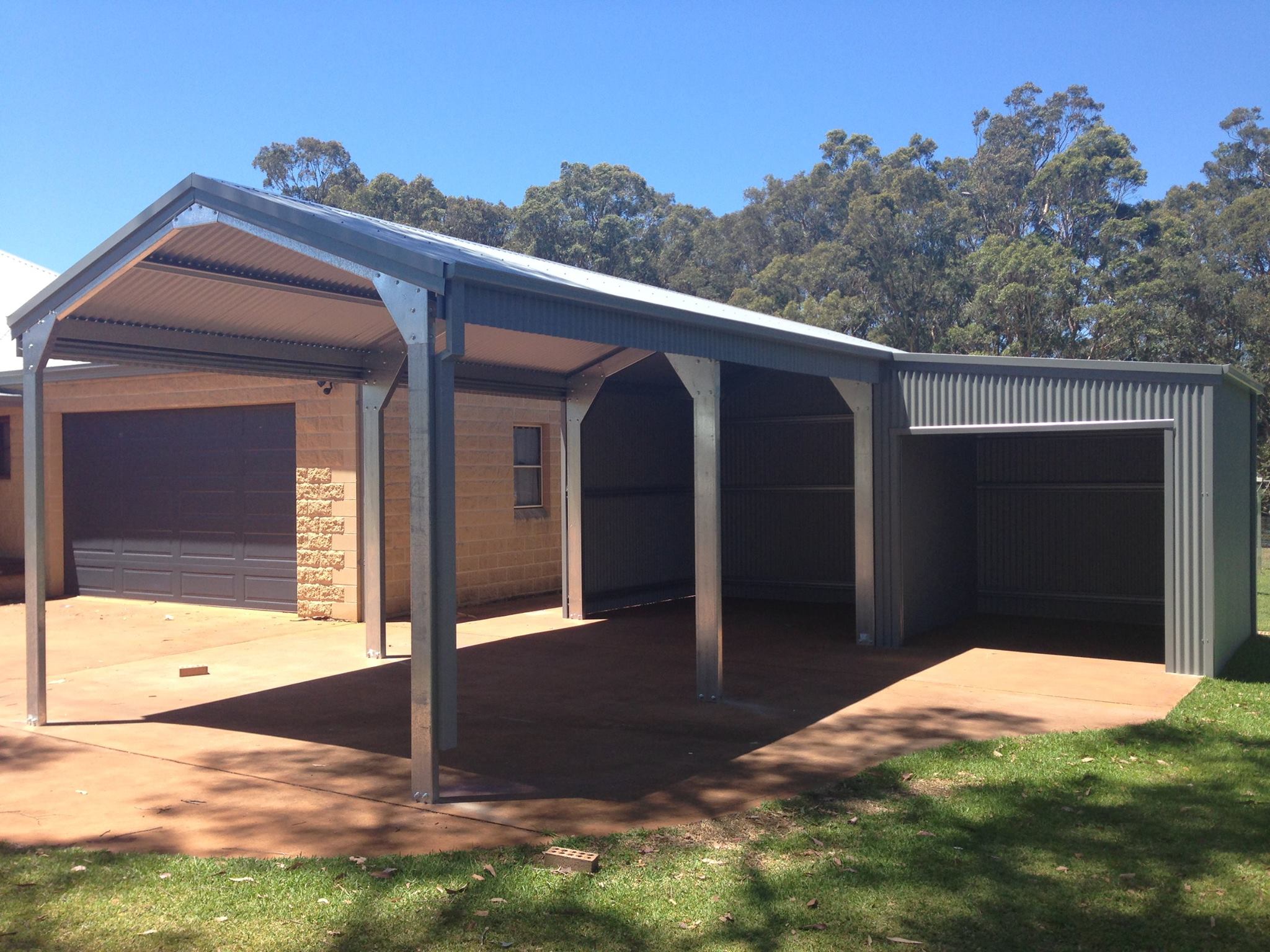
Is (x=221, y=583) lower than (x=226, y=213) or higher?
lower

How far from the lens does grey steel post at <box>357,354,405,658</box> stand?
1084 centimetres

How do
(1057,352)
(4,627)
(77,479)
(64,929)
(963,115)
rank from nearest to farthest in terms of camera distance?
(64,929) < (4,627) < (77,479) < (1057,352) < (963,115)

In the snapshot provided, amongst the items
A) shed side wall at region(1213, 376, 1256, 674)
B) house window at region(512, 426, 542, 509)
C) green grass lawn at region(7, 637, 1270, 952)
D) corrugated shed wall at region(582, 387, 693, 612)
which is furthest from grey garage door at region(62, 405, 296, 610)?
shed side wall at region(1213, 376, 1256, 674)

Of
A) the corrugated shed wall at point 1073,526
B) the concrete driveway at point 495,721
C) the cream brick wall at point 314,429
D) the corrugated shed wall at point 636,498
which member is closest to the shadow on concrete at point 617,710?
the concrete driveway at point 495,721

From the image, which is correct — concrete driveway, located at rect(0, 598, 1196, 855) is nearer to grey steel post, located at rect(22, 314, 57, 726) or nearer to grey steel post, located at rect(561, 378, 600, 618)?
grey steel post, located at rect(22, 314, 57, 726)

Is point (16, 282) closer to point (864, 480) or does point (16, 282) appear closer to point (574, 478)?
point (574, 478)

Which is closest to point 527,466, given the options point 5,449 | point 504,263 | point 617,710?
point 5,449

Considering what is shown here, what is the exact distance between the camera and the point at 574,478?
13.8 meters

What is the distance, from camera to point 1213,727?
8.02 metres

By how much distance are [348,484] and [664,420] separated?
184 inches

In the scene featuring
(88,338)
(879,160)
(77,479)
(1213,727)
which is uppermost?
(879,160)

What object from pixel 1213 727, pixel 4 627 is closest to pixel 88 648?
pixel 4 627

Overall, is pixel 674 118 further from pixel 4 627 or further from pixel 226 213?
pixel 226 213

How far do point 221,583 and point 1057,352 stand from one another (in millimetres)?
25565
